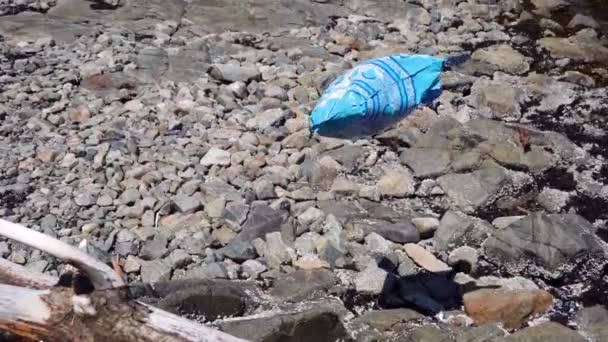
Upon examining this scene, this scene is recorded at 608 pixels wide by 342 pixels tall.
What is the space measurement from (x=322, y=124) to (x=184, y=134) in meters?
2.17

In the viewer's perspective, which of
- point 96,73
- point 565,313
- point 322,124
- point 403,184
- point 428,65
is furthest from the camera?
point 96,73

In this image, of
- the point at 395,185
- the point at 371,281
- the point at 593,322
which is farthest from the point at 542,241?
the point at 371,281

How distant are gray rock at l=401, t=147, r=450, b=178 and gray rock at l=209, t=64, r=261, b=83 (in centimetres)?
149

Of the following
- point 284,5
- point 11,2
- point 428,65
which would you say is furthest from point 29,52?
point 428,65

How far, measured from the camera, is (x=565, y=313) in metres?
4.44

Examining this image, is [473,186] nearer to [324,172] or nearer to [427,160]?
[427,160]

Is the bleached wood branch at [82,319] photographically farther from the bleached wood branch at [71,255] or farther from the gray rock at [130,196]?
the gray rock at [130,196]

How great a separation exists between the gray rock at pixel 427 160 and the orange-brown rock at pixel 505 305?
1.29 m

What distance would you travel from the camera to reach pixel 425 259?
466cm

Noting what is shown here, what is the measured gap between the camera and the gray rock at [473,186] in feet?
17.5

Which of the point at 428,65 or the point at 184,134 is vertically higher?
the point at 428,65

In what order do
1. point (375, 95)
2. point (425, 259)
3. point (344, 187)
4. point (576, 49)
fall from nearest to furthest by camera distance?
A: point (375, 95) < point (425, 259) < point (344, 187) < point (576, 49)

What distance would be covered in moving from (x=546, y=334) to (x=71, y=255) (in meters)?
2.30

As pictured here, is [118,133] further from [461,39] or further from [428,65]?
[461,39]
